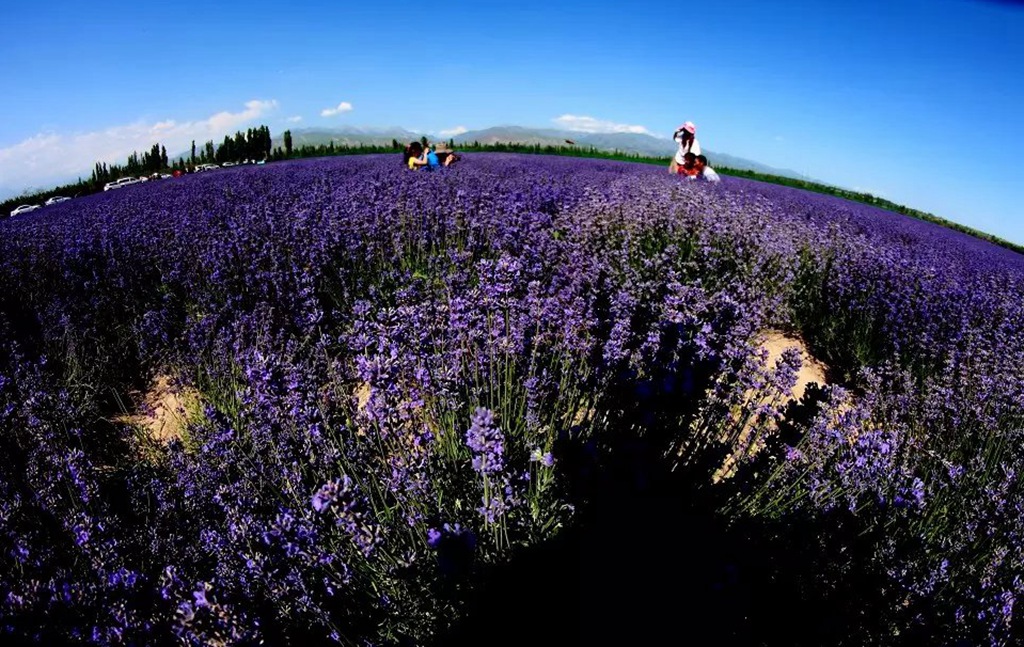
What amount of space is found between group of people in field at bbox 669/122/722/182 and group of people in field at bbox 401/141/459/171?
6.45 m

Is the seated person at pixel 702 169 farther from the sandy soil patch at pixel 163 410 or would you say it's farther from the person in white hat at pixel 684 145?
the sandy soil patch at pixel 163 410

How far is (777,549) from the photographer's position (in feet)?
6.82

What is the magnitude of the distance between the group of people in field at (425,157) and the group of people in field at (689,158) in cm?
645

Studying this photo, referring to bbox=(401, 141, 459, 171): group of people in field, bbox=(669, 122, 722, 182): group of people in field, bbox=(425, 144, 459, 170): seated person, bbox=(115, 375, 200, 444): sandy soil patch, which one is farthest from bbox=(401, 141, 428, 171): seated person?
bbox=(115, 375, 200, 444): sandy soil patch

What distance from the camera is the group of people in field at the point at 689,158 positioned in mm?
13289

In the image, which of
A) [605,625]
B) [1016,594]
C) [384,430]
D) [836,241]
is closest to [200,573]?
[384,430]

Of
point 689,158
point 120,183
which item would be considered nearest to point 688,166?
point 689,158

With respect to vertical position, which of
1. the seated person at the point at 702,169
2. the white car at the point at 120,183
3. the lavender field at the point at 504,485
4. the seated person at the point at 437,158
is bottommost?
the lavender field at the point at 504,485

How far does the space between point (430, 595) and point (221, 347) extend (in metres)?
2.48

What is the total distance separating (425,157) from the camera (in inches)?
538

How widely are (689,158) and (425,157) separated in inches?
290

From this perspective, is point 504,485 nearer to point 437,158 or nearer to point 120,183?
point 437,158

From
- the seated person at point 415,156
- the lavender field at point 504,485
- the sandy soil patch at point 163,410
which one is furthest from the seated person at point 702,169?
the sandy soil patch at point 163,410

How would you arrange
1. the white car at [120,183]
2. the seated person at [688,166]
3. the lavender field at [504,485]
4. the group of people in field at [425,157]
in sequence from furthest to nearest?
1. the white car at [120,183]
2. the seated person at [688,166]
3. the group of people in field at [425,157]
4. the lavender field at [504,485]
